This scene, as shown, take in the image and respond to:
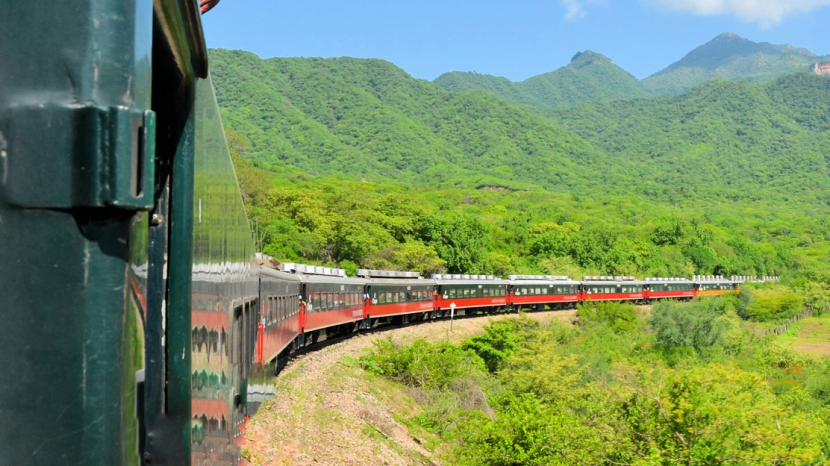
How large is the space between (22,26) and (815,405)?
33.2m

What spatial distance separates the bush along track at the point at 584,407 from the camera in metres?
15.1

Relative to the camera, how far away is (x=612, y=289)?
52438 millimetres

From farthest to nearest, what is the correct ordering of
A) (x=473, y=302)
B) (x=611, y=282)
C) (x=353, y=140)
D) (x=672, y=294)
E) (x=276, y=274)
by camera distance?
1. (x=353, y=140)
2. (x=672, y=294)
3. (x=611, y=282)
4. (x=473, y=302)
5. (x=276, y=274)

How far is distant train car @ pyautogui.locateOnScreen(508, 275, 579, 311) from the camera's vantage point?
145ft

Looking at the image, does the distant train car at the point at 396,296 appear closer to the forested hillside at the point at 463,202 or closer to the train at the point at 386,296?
the train at the point at 386,296

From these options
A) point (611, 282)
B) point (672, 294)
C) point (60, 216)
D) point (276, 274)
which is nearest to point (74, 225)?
point (60, 216)

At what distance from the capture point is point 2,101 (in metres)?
1.18

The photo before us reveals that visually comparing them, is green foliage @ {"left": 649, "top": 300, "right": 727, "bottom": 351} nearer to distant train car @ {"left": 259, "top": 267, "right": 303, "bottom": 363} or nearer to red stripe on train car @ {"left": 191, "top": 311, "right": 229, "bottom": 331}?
distant train car @ {"left": 259, "top": 267, "right": 303, "bottom": 363}

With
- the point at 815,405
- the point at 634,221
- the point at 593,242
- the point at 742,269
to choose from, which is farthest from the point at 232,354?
the point at 634,221

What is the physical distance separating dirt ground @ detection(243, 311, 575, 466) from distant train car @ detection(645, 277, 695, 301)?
4015 centimetres

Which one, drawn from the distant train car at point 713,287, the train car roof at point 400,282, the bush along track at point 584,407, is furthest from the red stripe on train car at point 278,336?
the distant train car at point 713,287

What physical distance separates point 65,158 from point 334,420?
14.2 meters

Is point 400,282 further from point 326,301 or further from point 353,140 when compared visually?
point 353,140

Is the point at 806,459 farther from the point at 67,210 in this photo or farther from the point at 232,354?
the point at 67,210
